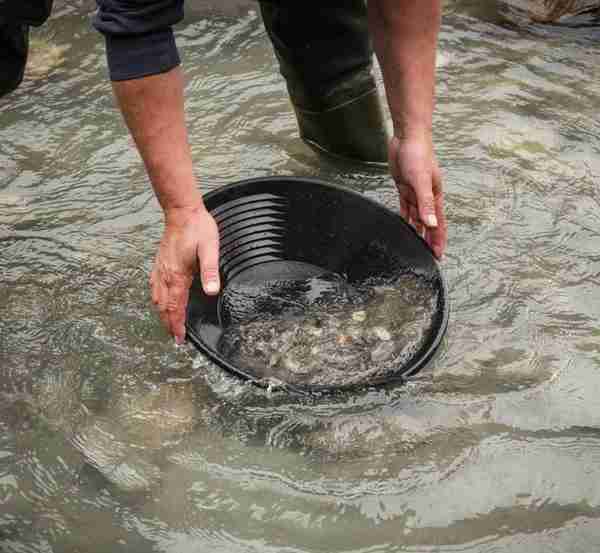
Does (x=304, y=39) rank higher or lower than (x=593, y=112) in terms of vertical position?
higher

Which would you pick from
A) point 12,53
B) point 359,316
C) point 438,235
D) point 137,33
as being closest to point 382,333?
point 359,316

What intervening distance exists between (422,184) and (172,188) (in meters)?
0.83

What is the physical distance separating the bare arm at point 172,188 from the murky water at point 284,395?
43cm

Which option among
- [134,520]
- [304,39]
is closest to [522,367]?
[134,520]

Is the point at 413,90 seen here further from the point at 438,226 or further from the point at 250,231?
the point at 250,231

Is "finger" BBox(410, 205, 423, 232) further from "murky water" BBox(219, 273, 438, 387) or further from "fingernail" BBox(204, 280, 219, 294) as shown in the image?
"fingernail" BBox(204, 280, 219, 294)

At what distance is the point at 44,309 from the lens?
2852 mm

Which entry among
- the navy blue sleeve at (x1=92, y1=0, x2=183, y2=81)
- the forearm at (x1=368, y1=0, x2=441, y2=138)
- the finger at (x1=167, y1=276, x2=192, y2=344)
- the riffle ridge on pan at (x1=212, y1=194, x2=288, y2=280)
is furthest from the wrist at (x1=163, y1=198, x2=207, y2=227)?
the forearm at (x1=368, y1=0, x2=441, y2=138)

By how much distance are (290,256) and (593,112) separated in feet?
5.86

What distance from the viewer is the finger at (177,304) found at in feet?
7.25

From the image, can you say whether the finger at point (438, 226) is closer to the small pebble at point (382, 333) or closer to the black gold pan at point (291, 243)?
the black gold pan at point (291, 243)

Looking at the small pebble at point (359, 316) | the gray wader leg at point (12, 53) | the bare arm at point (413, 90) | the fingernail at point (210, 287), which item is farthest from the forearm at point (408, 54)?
the gray wader leg at point (12, 53)

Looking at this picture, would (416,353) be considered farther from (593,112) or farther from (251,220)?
(593,112)

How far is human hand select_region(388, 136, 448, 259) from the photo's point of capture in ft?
8.57
